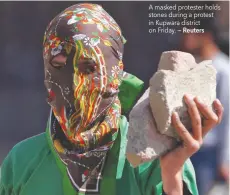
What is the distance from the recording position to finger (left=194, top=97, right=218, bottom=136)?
1.53 meters

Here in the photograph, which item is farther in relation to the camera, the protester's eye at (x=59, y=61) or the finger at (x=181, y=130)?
the protester's eye at (x=59, y=61)

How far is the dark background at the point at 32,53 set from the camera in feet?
15.4

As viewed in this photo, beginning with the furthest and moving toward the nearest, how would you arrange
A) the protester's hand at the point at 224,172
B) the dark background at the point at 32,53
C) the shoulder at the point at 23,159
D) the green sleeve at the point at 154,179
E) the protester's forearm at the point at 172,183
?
1. the dark background at the point at 32,53
2. the protester's hand at the point at 224,172
3. the shoulder at the point at 23,159
4. the green sleeve at the point at 154,179
5. the protester's forearm at the point at 172,183

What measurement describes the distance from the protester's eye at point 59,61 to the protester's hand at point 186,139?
1.51 ft

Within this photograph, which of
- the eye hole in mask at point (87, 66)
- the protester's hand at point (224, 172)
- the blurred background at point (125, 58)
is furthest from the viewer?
the protester's hand at point (224, 172)

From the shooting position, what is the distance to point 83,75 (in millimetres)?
1868

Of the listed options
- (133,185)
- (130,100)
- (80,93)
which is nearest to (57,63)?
(80,93)

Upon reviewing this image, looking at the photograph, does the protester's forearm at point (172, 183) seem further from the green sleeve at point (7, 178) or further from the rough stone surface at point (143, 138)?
the green sleeve at point (7, 178)

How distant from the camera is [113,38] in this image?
1.95 m

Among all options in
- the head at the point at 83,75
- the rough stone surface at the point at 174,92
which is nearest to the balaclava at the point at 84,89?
the head at the point at 83,75

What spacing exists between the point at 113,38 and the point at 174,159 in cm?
51

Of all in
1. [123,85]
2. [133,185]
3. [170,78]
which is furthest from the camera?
[123,85]

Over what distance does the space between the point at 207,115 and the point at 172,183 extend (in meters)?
0.20

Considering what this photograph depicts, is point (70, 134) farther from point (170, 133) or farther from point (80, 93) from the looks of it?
point (170, 133)
